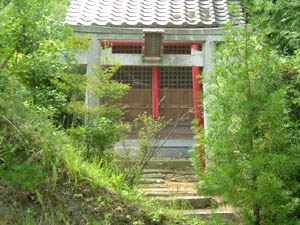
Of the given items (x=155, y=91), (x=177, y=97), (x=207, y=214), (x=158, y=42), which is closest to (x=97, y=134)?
(x=207, y=214)

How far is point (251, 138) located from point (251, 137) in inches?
0.8

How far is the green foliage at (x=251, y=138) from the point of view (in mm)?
4371

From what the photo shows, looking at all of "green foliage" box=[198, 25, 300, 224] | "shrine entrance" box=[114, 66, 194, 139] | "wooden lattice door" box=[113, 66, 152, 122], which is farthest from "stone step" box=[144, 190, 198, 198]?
"wooden lattice door" box=[113, 66, 152, 122]

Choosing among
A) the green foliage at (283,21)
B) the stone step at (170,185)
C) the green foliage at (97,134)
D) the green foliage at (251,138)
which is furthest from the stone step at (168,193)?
the green foliage at (283,21)

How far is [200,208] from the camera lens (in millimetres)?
6188

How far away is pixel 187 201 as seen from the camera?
20.0ft

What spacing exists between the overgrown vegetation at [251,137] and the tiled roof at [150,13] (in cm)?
409

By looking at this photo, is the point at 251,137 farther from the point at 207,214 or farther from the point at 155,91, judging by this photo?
the point at 155,91

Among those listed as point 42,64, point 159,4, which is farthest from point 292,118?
point 159,4

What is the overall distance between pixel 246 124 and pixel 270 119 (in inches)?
11.0

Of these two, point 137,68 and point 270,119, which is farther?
point 137,68

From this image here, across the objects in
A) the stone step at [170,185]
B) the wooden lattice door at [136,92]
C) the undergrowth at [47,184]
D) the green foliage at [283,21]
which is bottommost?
the stone step at [170,185]

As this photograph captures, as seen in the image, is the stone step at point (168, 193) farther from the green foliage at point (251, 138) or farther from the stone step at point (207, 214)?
the green foliage at point (251, 138)

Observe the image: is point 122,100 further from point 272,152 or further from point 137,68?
point 272,152
